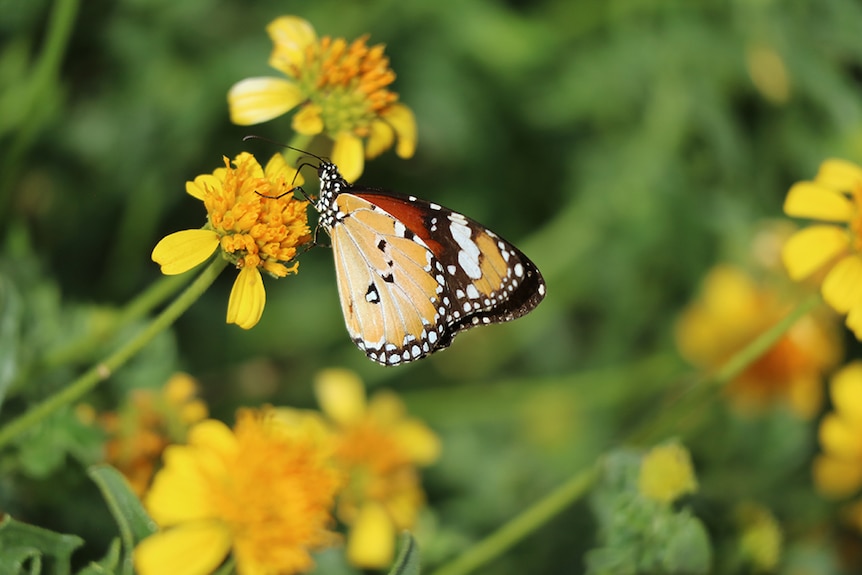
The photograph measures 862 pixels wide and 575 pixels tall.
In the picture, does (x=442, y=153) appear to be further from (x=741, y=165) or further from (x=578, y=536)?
(x=578, y=536)

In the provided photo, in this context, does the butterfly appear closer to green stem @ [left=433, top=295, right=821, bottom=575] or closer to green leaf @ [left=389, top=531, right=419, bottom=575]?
green stem @ [left=433, top=295, right=821, bottom=575]

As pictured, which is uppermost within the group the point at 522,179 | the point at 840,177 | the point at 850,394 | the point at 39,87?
the point at 39,87

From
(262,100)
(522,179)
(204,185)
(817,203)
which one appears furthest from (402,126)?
(522,179)

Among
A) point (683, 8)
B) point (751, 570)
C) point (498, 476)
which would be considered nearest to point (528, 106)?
point (683, 8)

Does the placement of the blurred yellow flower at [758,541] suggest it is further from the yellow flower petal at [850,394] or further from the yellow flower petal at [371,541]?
the yellow flower petal at [371,541]

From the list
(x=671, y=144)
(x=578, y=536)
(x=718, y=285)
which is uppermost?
(x=671, y=144)

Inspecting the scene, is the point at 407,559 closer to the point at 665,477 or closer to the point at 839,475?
the point at 665,477

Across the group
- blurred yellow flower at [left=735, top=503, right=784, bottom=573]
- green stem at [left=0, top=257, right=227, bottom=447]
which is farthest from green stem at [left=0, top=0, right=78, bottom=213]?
blurred yellow flower at [left=735, top=503, right=784, bottom=573]
